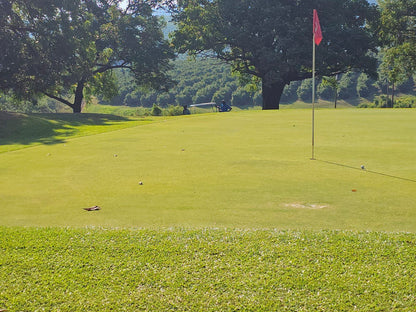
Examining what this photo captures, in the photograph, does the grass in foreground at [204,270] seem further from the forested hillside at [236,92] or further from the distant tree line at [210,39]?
the forested hillside at [236,92]

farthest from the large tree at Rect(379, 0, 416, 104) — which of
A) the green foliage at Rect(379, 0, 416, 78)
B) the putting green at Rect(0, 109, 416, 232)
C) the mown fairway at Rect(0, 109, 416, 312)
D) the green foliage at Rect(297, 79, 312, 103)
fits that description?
the green foliage at Rect(297, 79, 312, 103)

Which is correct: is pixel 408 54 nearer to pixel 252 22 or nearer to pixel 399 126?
pixel 252 22

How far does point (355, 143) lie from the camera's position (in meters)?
10.2

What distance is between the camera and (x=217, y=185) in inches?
233

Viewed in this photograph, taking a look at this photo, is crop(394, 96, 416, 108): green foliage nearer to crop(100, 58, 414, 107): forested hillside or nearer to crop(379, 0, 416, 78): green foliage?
crop(379, 0, 416, 78): green foliage

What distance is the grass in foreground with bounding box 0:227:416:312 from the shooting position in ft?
9.51

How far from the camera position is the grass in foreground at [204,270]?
9.51 feet

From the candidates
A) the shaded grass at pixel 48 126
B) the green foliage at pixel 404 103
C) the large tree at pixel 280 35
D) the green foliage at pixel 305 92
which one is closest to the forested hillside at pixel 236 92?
the green foliage at pixel 305 92

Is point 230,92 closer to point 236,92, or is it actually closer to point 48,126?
point 236,92

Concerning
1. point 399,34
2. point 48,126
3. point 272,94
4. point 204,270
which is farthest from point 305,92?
point 204,270

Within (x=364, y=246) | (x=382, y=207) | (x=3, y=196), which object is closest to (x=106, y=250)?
(x=364, y=246)

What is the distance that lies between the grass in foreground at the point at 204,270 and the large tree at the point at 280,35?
32116 mm

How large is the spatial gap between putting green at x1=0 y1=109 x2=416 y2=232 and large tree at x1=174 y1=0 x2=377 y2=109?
1019 inches

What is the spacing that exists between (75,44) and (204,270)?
96.5ft
